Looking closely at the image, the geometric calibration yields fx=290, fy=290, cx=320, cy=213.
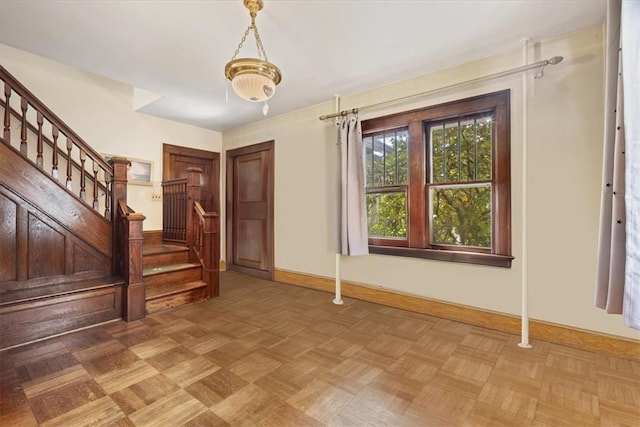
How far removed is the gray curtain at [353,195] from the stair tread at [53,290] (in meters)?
2.28

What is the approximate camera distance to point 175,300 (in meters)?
3.14

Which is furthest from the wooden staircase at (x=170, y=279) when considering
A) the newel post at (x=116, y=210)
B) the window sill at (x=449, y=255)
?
the window sill at (x=449, y=255)

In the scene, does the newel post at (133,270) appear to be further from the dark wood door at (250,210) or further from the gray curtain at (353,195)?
the gray curtain at (353,195)

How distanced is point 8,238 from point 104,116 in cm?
197

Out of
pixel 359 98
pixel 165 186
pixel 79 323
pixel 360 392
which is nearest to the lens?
pixel 360 392

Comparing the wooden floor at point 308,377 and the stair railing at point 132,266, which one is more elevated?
the stair railing at point 132,266

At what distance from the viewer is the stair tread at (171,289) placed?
300 cm

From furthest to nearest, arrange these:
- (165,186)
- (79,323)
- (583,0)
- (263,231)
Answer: (263,231)
(165,186)
(79,323)
(583,0)

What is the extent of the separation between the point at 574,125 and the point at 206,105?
391cm

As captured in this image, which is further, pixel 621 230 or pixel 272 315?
pixel 272 315

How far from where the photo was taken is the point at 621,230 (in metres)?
1.35

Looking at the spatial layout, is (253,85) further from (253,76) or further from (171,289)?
(171,289)

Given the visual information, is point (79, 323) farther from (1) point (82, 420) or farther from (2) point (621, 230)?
(2) point (621, 230)

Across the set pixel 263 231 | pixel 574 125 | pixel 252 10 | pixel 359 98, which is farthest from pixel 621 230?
pixel 263 231
